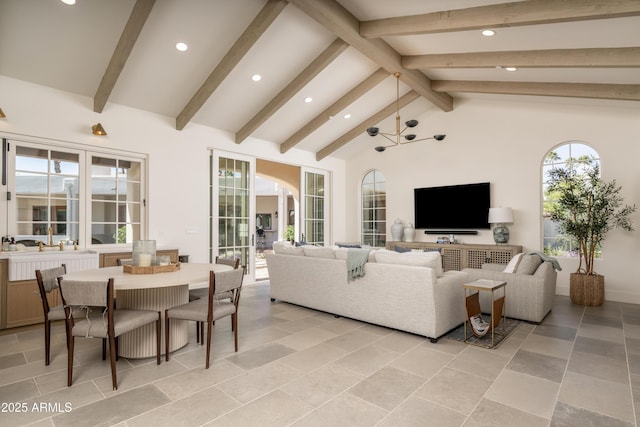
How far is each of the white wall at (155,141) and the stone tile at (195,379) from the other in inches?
121

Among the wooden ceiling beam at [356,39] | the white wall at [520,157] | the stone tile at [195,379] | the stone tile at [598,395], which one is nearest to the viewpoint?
the stone tile at [598,395]

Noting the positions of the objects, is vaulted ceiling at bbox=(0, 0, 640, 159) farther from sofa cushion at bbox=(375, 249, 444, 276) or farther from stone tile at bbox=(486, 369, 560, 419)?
stone tile at bbox=(486, 369, 560, 419)

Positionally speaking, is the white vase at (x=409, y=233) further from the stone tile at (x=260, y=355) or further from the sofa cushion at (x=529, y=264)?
the stone tile at (x=260, y=355)

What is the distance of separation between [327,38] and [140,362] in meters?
4.51

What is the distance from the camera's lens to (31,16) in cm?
349

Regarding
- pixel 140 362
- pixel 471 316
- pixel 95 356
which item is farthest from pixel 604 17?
pixel 95 356

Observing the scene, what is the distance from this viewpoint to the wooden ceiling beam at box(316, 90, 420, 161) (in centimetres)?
693

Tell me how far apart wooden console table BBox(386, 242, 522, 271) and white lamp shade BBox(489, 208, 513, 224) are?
45 centimetres

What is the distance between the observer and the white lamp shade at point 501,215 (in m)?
6.08

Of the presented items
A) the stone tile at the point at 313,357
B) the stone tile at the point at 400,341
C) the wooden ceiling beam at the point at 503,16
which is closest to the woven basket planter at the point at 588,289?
the stone tile at the point at 400,341

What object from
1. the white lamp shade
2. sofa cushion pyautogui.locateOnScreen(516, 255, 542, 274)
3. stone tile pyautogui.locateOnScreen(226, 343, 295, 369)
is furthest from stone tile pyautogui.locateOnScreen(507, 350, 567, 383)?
the white lamp shade

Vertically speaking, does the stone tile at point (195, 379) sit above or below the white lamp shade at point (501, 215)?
below

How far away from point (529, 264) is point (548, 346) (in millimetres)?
1233

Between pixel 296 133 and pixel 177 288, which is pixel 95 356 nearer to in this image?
pixel 177 288
